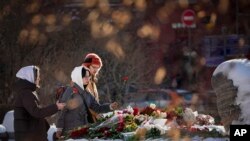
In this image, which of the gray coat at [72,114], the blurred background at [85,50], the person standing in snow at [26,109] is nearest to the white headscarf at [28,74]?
the person standing in snow at [26,109]

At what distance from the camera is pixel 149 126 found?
927cm

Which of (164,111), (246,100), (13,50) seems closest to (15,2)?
(13,50)

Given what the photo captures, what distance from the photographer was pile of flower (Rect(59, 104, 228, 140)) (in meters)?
9.08

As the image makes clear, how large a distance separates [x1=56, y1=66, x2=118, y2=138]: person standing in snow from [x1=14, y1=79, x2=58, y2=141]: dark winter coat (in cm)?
51

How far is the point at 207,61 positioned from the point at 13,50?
598 inches

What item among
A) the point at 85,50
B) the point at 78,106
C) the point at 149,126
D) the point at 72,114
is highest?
the point at 85,50

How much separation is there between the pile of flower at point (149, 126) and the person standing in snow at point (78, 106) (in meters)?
0.19

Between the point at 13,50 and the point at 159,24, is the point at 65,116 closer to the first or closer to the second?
the point at 13,50

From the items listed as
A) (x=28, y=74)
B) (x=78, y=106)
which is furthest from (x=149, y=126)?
(x=28, y=74)

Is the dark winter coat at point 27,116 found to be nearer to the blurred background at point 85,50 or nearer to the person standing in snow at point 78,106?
the person standing in snow at point 78,106

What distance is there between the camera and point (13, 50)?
742 inches

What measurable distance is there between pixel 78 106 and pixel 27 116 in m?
0.89

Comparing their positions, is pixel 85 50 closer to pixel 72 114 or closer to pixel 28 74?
pixel 72 114

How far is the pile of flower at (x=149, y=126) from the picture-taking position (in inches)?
357
